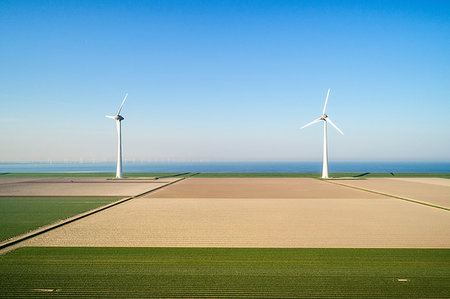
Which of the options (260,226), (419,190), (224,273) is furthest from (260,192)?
(224,273)

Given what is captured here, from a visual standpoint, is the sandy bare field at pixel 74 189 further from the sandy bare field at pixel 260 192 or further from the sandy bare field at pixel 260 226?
the sandy bare field at pixel 260 226

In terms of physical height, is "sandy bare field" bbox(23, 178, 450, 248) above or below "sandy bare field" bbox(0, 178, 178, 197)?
below

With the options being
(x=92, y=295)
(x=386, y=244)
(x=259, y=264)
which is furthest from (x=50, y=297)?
(x=386, y=244)

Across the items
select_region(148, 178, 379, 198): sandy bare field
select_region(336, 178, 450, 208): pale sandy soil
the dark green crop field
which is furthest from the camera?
select_region(148, 178, 379, 198): sandy bare field

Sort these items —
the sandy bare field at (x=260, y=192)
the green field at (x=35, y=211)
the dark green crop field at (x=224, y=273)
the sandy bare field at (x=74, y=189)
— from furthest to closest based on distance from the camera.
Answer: the sandy bare field at (x=74, y=189)
the sandy bare field at (x=260, y=192)
the green field at (x=35, y=211)
the dark green crop field at (x=224, y=273)

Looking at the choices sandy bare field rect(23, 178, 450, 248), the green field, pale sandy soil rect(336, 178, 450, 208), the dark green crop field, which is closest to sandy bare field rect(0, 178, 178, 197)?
the green field

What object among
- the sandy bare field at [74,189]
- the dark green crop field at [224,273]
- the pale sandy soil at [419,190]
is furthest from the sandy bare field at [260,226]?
the sandy bare field at [74,189]

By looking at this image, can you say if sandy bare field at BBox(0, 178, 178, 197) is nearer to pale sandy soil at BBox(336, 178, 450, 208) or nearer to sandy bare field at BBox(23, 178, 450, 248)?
sandy bare field at BBox(23, 178, 450, 248)
